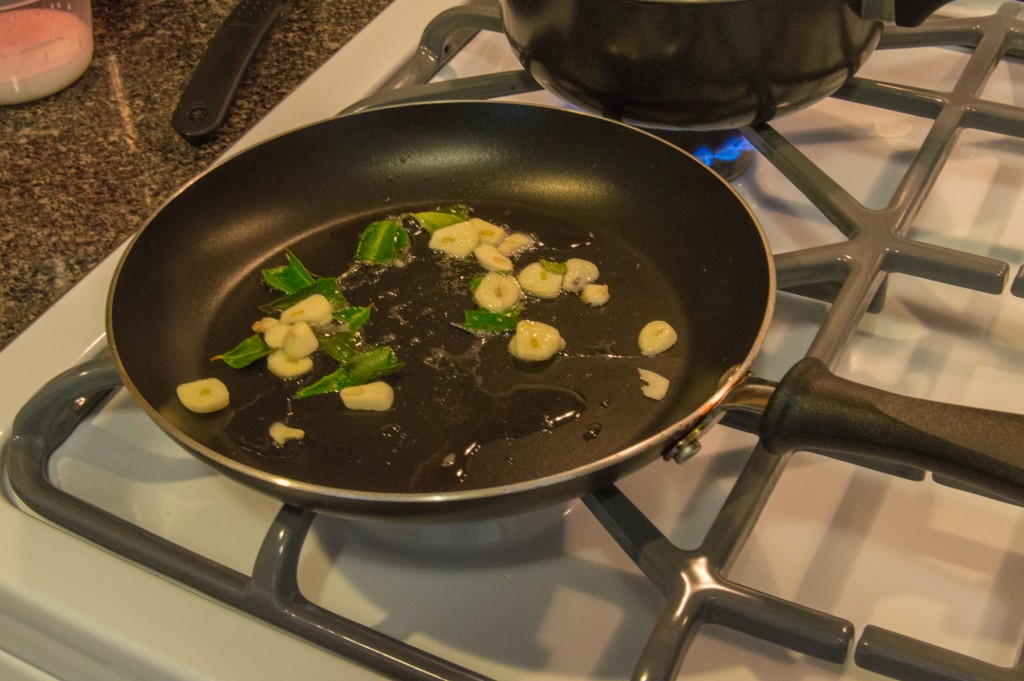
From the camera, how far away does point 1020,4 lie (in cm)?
82

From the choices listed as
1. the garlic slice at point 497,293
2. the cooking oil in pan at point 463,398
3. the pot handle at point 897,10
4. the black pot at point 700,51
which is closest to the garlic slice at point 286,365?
the cooking oil in pan at point 463,398

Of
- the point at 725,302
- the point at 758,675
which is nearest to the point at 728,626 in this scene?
the point at 758,675

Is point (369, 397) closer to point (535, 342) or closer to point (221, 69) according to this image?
point (535, 342)

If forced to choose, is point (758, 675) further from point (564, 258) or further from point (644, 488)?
point (564, 258)

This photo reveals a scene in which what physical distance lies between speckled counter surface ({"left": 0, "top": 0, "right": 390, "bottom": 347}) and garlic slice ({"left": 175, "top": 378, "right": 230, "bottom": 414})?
0.18m

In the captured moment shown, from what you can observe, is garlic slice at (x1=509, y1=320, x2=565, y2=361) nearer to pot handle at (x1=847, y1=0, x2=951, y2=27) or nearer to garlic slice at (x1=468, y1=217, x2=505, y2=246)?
garlic slice at (x1=468, y1=217, x2=505, y2=246)

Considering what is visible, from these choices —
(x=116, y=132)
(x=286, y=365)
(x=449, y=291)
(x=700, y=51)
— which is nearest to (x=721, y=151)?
(x=700, y=51)

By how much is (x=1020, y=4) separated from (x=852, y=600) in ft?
1.96

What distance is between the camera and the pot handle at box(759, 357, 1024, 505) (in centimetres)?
38

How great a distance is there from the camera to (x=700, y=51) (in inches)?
23.3

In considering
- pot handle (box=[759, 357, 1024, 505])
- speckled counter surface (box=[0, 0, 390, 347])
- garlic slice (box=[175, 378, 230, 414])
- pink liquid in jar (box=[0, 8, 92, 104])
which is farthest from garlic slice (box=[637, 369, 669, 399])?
pink liquid in jar (box=[0, 8, 92, 104])

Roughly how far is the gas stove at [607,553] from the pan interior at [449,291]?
36 mm

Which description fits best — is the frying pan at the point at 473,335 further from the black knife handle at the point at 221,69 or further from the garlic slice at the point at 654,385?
the black knife handle at the point at 221,69

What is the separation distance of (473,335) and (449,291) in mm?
46
